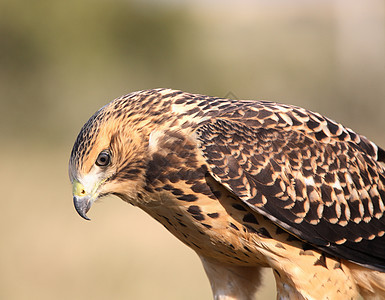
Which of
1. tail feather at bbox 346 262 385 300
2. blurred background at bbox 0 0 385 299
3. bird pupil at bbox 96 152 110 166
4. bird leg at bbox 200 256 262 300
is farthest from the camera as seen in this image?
blurred background at bbox 0 0 385 299

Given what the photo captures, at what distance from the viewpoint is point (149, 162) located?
→ 4141 millimetres

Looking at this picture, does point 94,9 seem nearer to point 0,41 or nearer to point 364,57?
point 0,41

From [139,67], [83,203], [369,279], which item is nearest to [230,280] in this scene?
[369,279]

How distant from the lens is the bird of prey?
402 centimetres

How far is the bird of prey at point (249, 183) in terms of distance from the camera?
4023 mm

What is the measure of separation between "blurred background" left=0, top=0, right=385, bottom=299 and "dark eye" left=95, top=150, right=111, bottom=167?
5676 millimetres

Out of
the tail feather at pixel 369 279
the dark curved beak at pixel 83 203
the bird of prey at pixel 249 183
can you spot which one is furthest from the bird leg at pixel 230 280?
the dark curved beak at pixel 83 203

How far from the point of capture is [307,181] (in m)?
4.19

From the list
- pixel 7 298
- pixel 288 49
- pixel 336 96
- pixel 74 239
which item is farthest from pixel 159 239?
pixel 288 49

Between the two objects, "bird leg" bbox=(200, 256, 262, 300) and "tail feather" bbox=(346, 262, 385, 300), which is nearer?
"tail feather" bbox=(346, 262, 385, 300)

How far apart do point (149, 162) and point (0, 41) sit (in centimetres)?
1257

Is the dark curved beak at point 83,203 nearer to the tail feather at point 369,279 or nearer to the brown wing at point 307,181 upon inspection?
the brown wing at point 307,181

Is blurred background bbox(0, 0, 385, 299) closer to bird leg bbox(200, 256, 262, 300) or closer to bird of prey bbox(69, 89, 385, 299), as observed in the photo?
bird leg bbox(200, 256, 262, 300)

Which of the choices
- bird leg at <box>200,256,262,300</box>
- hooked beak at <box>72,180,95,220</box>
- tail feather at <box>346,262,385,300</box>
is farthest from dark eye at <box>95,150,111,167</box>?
tail feather at <box>346,262,385,300</box>
